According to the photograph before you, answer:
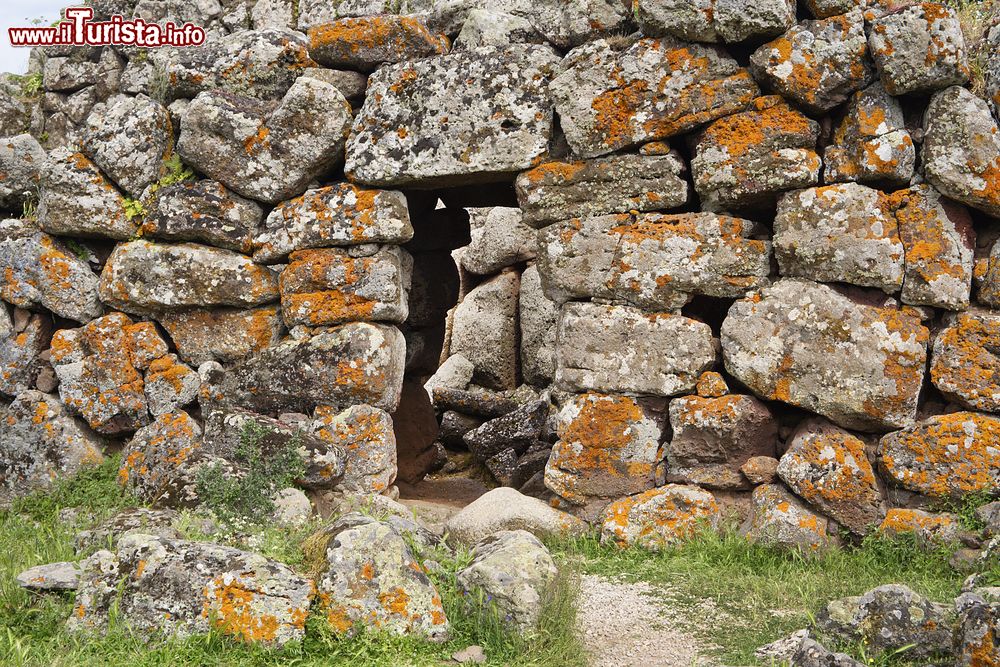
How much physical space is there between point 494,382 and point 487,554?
23.4 ft

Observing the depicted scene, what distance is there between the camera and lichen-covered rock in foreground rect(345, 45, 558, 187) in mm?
6051

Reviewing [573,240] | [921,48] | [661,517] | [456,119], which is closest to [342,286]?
[456,119]

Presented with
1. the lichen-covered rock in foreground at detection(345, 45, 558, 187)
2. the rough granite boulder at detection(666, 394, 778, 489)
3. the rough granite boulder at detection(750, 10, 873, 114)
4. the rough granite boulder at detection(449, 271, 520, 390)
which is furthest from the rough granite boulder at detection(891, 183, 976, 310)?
the rough granite boulder at detection(449, 271, 520, 390)

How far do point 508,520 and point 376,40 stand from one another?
347cm

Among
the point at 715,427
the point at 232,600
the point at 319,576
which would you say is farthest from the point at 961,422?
the point at 232,600

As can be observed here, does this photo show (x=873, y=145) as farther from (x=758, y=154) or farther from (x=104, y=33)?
(x=104, y=33)

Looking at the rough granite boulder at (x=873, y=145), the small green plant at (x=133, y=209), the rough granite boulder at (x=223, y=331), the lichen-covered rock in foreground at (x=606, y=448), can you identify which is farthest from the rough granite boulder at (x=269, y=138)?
the rough granite boulder at (x=873, y=145)

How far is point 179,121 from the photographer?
6691mm

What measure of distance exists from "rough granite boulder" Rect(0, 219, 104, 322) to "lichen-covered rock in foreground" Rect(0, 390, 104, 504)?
71cm

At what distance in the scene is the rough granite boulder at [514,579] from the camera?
406 centimetres

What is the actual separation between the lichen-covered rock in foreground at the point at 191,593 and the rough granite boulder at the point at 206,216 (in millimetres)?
2909

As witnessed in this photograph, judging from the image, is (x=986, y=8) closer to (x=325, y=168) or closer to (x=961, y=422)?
(x=961, y=422)

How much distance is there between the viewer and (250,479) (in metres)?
5.46

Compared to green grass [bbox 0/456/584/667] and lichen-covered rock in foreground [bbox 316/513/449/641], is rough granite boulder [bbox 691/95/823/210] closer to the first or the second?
green grass [bbox 0/456/584/667]
